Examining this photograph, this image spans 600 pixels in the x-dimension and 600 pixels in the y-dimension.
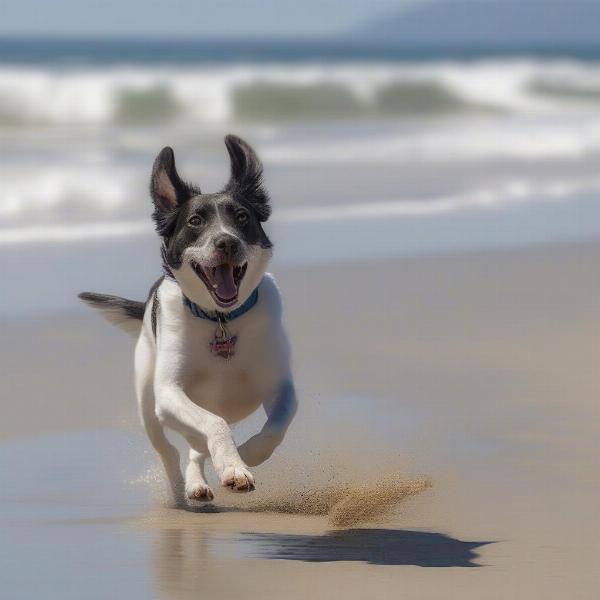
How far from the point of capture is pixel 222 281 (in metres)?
4.91

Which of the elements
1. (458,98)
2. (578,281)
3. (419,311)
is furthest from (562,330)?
(458,98)

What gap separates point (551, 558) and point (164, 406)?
4.30 feet

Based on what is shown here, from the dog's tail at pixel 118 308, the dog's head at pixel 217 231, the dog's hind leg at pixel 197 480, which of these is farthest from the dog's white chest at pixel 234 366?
the dog's tail at pixel 118 308

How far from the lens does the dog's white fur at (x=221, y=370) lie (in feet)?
16.2

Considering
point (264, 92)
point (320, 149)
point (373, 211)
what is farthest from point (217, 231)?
point (264, 92)

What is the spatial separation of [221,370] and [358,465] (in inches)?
37.2

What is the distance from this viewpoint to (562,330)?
7.97 metres

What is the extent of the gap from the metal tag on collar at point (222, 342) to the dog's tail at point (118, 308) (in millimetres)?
847

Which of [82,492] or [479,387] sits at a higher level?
[479,387]

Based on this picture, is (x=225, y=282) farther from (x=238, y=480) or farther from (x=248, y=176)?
(x=238, y=480)

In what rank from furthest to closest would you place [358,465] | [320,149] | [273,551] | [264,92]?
1. [264,92]
2. [320,149]
3. [358,465]
4. [273,551]

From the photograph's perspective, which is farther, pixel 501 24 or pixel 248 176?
pixel 501 24

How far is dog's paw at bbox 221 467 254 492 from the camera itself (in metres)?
4.45

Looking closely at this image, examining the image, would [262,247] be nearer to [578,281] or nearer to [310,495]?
[310,495]
